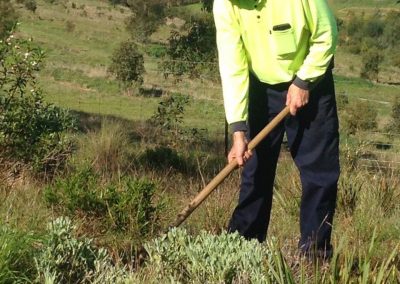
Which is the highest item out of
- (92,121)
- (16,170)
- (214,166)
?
A: (16,170)

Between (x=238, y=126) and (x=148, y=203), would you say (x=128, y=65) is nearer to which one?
(x=148, y=203)

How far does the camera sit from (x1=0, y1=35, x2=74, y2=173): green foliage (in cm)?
659

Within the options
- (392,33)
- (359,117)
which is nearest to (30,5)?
(359,117)

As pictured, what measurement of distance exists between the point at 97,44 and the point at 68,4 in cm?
1493

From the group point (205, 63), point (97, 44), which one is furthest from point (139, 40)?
point (205, 63)

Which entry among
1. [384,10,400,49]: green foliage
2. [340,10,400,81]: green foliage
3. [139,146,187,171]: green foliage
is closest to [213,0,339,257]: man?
[139,146,187,171]: green foliage

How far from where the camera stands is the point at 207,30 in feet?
38.9

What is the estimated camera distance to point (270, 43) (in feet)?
14.3

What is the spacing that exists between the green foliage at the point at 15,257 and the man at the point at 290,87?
129cm

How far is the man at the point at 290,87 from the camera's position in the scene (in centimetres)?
423

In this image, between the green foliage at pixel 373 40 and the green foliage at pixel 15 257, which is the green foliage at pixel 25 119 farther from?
the green foliage at pixel 373 40

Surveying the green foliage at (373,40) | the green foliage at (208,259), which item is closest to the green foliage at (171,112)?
the green foliage at (208,259)

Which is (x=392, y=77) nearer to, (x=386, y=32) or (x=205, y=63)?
(x=386, y=32)

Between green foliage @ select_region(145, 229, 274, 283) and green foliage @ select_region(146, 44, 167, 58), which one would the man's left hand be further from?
green foliage @ select_region(146, 44, 167, 58)
